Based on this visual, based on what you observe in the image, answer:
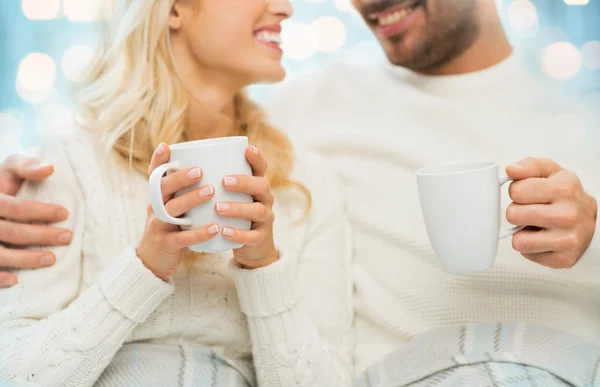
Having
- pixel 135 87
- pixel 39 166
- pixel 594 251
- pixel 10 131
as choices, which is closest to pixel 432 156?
pixel 594 251

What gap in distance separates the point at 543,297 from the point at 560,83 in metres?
0.37

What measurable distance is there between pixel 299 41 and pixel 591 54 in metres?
0.51

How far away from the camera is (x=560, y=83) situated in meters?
1.09

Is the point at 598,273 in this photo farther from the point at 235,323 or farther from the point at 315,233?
the point at 235,323

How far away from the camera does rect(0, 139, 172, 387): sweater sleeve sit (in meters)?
0.81

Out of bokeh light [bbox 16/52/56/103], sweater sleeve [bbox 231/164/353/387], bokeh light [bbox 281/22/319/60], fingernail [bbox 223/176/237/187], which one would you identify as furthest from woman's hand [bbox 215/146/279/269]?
bokeh light [bbox 16/52/56/103]

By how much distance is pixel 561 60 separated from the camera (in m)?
1.11

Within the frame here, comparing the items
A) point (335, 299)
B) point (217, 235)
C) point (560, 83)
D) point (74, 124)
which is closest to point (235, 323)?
point (335, 299)

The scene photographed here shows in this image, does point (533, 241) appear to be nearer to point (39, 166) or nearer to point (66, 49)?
point (39, 166)

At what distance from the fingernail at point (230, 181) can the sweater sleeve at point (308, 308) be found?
0.20 m

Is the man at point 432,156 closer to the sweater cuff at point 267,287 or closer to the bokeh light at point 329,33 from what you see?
the bokeh light at point 329,33

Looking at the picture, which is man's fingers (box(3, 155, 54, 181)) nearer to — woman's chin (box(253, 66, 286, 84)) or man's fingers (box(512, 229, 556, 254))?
woman's chin (box(253, 66, 286, 84))

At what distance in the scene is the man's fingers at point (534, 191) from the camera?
2.59ft

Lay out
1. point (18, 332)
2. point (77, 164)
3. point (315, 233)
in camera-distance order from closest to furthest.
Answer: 1. point (18, 332)
2. point (77, 164)
3. point (315, 233)
